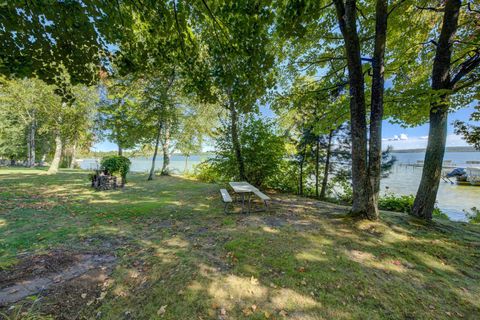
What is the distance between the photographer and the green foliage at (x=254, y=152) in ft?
30.2

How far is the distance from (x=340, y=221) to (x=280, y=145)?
4825 mm

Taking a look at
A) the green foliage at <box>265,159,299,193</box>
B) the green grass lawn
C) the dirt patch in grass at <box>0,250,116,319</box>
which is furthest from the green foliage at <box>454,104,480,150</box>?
the dirt patch in grass at <box>0,250,116,319</box>

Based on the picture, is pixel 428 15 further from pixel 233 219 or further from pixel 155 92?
pixel 155 92

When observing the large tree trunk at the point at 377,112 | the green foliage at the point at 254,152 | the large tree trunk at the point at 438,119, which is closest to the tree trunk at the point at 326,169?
the green foliage at the point at 254,152

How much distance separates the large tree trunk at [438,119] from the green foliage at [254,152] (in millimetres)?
5141

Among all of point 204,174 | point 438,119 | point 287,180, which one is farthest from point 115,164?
point 438,119

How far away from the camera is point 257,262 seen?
11.0ft

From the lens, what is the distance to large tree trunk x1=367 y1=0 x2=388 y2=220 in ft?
15.8

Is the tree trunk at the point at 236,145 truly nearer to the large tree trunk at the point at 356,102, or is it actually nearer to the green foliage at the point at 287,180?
the green foliage at the point at 287,180

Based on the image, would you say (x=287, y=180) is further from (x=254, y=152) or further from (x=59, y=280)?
(x=59, y=280)

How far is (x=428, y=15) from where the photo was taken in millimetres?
6738

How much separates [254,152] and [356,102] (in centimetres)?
497

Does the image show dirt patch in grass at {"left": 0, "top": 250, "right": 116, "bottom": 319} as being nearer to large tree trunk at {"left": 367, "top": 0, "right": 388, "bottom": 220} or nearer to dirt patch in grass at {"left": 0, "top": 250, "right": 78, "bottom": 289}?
dirt patch in grass at {"left": 0, "top": 250, "right": 78, "bottom": 289}

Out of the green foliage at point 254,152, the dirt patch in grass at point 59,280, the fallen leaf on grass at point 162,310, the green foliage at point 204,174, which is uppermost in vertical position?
the green foliage at point 254,152
